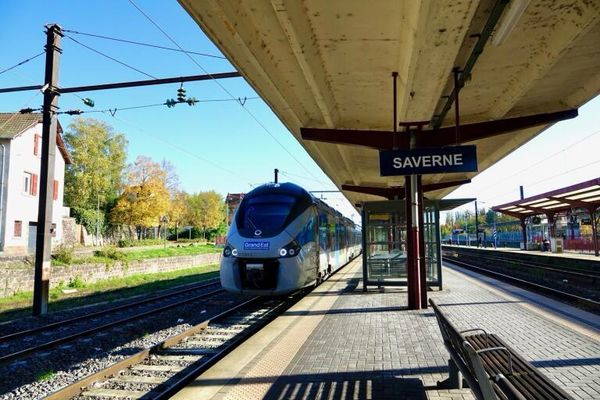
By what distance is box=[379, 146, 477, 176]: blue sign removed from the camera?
8.26 meters

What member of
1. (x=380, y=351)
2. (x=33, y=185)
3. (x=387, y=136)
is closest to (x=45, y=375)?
(x=380, y=351)

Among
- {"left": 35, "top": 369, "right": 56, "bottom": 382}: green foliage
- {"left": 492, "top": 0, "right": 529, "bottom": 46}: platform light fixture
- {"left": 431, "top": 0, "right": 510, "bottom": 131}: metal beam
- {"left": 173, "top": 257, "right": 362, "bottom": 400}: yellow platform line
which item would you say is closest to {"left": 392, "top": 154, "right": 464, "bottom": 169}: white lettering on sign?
A: {"left": 431, "top": 0, "right": 510, "bottom": 131}: metal beam

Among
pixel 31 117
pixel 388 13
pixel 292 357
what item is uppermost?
pixel 31 117

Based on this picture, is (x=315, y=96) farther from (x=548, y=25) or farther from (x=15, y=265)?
(x=15, y=265)

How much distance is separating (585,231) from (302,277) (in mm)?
51026

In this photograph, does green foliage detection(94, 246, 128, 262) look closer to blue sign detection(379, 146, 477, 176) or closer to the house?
the house

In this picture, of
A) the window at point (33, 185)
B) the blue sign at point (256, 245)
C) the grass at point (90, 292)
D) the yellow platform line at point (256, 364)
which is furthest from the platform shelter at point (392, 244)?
the window at point (33, 185)

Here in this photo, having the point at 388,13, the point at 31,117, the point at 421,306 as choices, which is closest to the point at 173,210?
the point at 31,117

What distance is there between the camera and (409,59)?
21.6 feet

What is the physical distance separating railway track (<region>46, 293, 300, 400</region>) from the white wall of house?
2251 cm

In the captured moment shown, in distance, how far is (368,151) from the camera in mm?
14758

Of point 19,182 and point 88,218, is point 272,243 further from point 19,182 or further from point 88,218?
point 88,218

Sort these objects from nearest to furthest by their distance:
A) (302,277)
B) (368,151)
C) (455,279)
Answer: (302,277)
(368,151)
(455,279)

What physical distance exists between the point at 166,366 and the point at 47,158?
8.74 m
